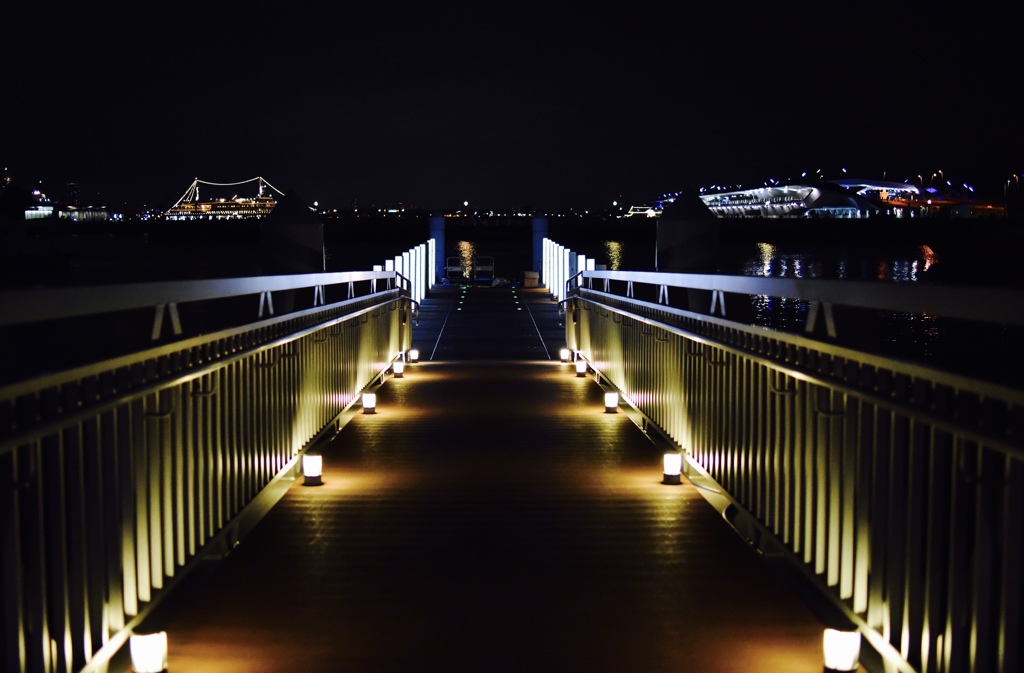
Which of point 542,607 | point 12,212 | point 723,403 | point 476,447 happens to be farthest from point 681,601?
point 12,212

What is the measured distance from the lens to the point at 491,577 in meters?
4.58

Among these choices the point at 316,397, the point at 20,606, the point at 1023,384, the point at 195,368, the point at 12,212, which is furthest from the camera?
the point at 12,212

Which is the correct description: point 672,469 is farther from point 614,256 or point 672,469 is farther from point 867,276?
point 614,256

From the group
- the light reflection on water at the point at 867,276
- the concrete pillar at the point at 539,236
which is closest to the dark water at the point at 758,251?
the light reflection on water at the point at 867,276

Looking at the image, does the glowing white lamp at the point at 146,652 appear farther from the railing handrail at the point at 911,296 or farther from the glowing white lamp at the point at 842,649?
the railing handrail at the point at 911,296

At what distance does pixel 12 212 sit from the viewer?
13438 centimetres

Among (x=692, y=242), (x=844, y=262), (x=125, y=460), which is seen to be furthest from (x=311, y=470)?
(x=844, y=262)

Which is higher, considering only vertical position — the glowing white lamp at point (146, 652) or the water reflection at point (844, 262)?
the water reflection at point (844, 262)

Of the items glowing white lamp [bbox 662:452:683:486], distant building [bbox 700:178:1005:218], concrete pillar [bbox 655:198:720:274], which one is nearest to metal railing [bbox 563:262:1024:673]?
glowing white lamp [bbox 662:452:683:486]

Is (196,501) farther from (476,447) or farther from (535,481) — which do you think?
(476,447)

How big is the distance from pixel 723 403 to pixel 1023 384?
10.5 ft

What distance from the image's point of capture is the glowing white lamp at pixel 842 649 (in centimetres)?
345

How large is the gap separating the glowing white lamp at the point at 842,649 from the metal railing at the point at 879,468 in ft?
0.24

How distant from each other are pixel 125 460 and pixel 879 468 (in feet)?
7.58
